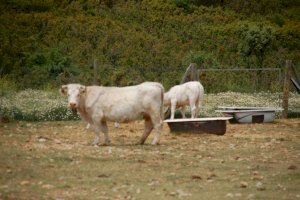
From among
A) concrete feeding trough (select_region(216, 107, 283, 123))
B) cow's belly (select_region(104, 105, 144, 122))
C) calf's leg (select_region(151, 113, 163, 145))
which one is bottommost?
concrete feeding trough (select_region(216, 107, 283, 123))

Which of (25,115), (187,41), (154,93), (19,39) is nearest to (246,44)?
(187,41)

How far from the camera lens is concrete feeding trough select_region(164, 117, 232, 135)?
18.7 metres

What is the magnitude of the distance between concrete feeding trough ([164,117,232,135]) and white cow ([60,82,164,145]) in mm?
2248

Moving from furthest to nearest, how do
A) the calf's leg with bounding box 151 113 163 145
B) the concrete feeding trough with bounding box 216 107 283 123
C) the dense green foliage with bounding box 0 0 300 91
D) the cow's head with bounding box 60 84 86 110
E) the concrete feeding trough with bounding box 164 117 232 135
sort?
the dense green foliage with bounding box 0 0 300 91, the concrete feeding trough with bounding box 216 107 283 123, the concrete feeding trough with bounding box 164 117 232 135, the calf's leg with bounding box 151 113 163 145, the cow's head with bounding box 60 84 86 110

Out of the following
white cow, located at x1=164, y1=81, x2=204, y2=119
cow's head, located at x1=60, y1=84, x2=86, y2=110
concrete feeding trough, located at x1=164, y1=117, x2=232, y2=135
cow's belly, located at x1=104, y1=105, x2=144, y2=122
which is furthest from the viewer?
white cow, located at x1=164, y1=81, x2=204, y2=119

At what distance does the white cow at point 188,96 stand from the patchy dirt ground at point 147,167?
113 inches

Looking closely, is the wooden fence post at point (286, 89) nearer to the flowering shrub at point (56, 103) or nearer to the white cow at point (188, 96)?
the flowering shrub at point (56, 103)

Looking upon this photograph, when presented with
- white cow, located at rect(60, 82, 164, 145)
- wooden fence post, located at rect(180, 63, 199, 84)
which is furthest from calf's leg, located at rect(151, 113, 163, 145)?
wooden fence post, located at rect(180, 63, 199, 84)

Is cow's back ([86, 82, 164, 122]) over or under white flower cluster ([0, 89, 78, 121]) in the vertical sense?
over

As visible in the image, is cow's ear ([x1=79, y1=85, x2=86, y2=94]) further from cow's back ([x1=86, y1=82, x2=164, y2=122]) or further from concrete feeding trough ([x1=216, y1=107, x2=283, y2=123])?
concrete feeding trough ([x1=216, y1=107, x2=283, y2=123])

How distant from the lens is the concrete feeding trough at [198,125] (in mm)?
18719

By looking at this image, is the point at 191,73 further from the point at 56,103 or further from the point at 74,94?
the point at 74,94

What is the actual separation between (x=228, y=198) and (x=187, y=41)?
29702 mm

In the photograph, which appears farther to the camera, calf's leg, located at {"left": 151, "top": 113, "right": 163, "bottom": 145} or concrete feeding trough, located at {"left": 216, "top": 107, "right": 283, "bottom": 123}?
concrete feeding trough, located at {"left": 216, "top": 107, "right": 283, "bottom": 123}
